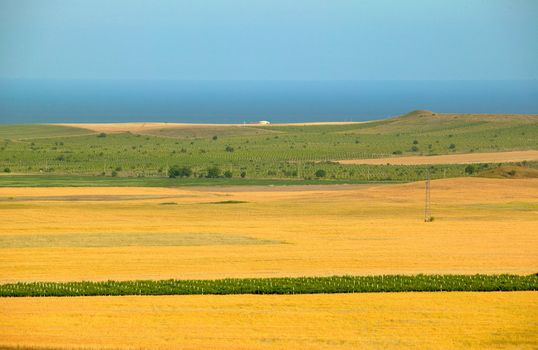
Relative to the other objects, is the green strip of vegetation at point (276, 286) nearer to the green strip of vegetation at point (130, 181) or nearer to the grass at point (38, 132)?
the green strip of vegetation at point (130, 181)

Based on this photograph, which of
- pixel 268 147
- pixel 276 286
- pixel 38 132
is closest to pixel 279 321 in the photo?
pixel 276 286

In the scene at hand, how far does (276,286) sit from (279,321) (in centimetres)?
568

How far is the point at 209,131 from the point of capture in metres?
164

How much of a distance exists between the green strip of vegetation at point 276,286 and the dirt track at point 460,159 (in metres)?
69.9

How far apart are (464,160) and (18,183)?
47.2 m

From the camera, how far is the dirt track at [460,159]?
374 ft

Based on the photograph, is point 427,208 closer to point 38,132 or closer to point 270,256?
point 270,256

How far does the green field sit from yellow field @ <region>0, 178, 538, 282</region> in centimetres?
1804

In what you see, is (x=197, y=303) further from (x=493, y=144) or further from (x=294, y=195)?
(x=493, y=144)

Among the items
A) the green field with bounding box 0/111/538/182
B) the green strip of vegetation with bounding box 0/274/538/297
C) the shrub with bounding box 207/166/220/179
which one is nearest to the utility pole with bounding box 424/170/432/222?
the green field with bounding box 0/111/538/182

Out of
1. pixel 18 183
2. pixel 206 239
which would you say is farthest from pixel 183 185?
pixel 206 239

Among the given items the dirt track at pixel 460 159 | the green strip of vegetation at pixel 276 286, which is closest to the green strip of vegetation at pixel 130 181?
the dirt track at pixel 460 159

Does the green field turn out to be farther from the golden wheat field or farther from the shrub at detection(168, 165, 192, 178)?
the golden wheat field

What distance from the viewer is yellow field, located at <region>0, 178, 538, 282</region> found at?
4762cm
